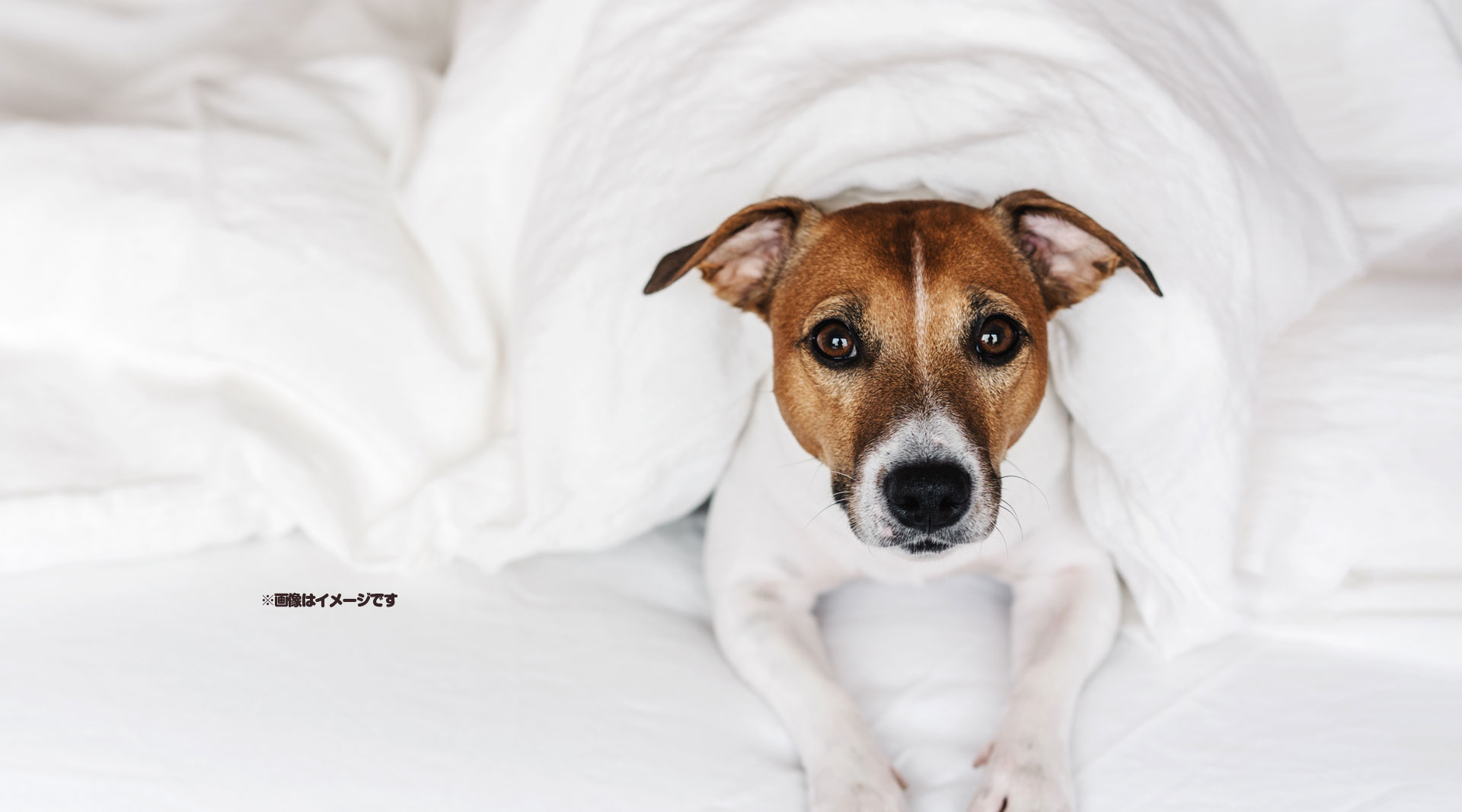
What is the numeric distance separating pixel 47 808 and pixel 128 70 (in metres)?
2.29

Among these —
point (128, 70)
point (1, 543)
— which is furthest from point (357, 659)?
point (128, 70)

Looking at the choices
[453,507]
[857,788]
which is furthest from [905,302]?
[453,507]

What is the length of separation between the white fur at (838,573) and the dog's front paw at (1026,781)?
0.05 meters

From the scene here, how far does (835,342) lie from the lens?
1.98m

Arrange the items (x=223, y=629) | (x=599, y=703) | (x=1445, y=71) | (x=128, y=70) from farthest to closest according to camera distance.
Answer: (x=128, y=70), (x=1445, y=71), (x=223, y=629), (x=599, y=703)

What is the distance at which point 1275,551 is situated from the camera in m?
2.20

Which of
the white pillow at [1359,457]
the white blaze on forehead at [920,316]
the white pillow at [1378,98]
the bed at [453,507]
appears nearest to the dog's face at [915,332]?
the white blaze on forehead at [920,316]

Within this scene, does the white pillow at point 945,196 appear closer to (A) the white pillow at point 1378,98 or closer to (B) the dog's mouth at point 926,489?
(A) the white pillow at point 1378,98

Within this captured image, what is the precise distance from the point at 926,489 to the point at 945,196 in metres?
0.77

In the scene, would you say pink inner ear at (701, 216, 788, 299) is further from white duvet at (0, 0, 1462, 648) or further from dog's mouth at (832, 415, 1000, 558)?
dog's mouth at (832, 415, 1000, 558)

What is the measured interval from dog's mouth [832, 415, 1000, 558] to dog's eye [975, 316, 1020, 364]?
195 mm

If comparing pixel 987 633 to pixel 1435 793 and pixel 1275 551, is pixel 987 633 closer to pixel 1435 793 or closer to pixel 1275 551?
pixel 1275 551

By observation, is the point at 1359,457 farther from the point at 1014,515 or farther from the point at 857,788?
the point at 857,788

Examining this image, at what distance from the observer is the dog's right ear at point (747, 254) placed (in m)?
1.97
